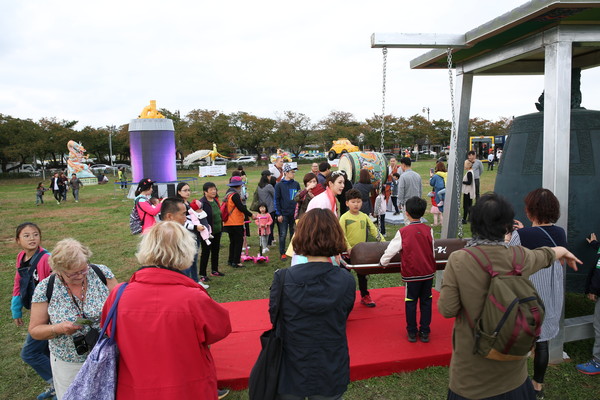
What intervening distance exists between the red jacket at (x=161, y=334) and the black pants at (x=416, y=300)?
2.49 m

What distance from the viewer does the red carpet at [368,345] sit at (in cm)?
376

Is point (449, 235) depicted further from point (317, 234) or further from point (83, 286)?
point (83, 286)

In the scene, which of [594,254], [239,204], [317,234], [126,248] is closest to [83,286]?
[317,234]

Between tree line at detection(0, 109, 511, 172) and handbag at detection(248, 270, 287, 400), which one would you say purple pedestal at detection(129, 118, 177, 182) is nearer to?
handbag at detection(248, 270, 287, 400)

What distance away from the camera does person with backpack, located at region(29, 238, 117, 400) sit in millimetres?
2557

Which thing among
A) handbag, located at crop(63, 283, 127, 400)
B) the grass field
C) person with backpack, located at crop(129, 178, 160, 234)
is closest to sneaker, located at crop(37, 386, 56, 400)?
the grass field

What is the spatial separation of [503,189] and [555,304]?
187 centimetres

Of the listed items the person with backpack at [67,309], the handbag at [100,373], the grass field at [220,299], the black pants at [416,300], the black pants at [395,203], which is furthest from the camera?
the black pants at [395,203]

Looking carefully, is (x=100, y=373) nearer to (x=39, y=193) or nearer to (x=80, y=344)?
(x=80, y=344)

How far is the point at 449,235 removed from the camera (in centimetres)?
561

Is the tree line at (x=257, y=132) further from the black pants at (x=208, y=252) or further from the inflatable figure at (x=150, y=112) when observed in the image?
the black pants at (x=208, y=252)

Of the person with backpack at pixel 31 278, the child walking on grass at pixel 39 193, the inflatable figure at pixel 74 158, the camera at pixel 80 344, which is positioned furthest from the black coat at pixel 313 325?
the inflatable figure at pixel 74 158

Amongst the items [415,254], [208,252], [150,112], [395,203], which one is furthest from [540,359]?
[150,112]

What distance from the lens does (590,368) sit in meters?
3.68
